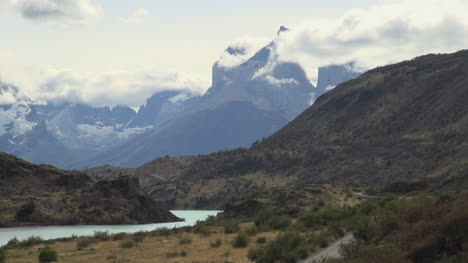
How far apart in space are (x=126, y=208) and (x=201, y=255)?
72466 millimetres

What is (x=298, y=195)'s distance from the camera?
91.6 meters

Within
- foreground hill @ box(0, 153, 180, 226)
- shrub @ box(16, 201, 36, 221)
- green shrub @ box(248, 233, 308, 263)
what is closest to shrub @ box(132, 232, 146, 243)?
green shrub @ box(248, 233, 308, 263)

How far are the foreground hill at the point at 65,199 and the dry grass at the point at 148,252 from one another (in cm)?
4626

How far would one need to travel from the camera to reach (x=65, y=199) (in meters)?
109

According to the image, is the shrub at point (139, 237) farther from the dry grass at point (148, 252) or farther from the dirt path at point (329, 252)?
the dirt path at point (329, 252)

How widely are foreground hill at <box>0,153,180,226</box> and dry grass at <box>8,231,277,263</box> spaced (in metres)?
46.3

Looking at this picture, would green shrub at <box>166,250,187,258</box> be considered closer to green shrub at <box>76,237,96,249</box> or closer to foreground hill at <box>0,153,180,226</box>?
green shrub at <box>76,237,96,249</box>

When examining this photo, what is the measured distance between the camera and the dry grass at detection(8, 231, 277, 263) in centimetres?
4397

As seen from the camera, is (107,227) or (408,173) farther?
(408,173)

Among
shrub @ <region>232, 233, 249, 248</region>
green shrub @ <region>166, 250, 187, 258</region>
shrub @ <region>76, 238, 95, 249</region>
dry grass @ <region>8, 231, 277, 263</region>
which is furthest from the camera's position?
shrub @ <region>76, 238, 95, 249</region>

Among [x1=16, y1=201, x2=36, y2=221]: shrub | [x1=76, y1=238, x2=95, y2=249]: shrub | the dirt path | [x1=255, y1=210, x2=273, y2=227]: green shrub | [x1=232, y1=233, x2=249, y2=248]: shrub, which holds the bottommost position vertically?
the dirt path

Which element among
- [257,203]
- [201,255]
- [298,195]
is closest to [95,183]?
[257,203]

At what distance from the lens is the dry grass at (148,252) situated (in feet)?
144

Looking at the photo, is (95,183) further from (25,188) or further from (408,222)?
(408,222)
